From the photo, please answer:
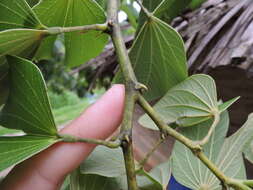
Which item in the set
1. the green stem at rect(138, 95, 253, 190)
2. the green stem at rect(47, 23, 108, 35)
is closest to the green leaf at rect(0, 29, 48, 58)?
the green stem at rect(47, 23, 108, 35)

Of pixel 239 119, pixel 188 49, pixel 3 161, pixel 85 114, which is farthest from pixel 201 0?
pixel 3 161

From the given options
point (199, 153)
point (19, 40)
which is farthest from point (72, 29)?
point (199, 153)

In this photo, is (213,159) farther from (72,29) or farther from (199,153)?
(72,29)

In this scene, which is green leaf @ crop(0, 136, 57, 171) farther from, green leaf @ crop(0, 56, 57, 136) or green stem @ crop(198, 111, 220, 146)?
green stem @ crop(198, 111, 220, 146)

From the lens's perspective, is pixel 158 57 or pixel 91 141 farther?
pixel 158 57

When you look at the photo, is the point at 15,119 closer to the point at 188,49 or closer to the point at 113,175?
the point at 113,175

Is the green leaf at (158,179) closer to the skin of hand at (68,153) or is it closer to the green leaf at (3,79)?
the skin of hand at (68,153)
